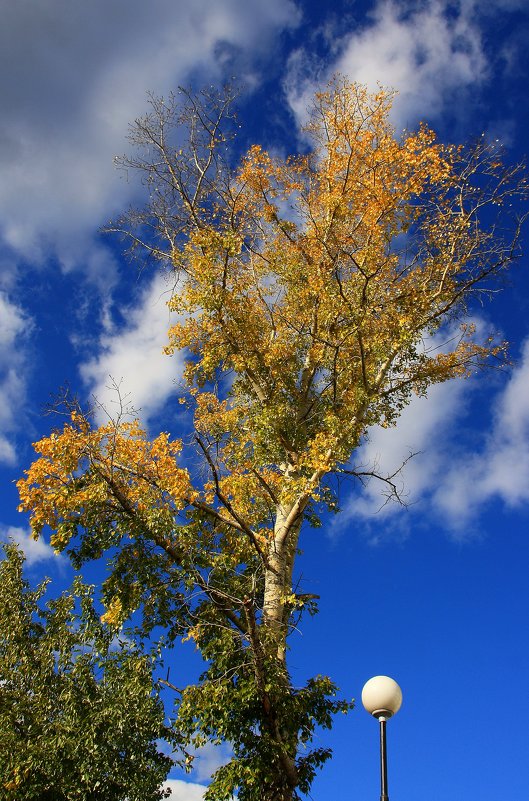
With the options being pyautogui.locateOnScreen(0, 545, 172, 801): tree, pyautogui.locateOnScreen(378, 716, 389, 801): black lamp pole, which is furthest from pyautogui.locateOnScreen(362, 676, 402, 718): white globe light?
pyautogui.locateOnScreen(0, 545, 172, 801): tree

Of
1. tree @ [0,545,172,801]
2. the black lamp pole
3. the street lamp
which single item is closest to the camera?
the black lamp pole

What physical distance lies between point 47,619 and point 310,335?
7131mm

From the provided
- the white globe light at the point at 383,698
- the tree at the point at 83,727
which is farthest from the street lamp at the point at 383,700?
the tree at the point at 83,727

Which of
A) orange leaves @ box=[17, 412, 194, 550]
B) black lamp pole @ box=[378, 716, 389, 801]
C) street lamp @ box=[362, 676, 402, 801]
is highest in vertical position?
orange leaves @ box=[17, 412, 194, 550]

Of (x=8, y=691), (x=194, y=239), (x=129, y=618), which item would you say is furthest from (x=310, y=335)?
(x=8, y=691)

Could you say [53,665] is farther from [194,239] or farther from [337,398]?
[194,239]

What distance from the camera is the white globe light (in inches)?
319

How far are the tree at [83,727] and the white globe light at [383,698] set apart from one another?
329 cm

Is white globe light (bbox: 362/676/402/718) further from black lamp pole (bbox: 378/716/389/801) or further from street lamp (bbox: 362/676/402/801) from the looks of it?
black lamp pole (bbox: 378/716/389/801)

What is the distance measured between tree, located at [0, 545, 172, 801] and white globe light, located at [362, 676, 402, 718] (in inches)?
129

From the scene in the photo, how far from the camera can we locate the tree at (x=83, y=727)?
9.86 meters

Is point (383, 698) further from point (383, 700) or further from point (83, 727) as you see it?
point (83, 727)

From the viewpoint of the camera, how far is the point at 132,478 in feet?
34.7

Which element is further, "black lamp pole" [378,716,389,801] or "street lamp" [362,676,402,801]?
"street lamp" [362,676,402,801]
